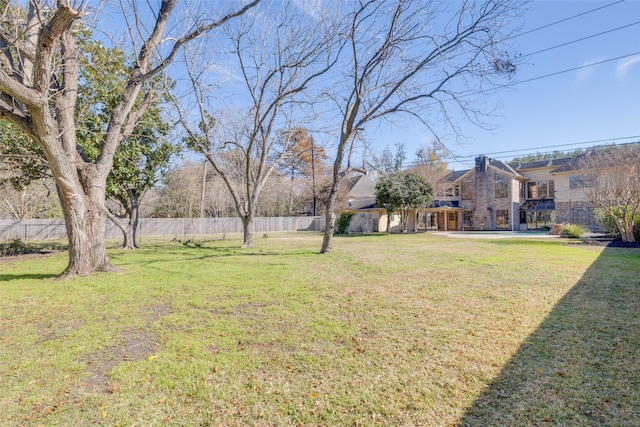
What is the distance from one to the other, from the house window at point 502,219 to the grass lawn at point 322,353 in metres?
22.8

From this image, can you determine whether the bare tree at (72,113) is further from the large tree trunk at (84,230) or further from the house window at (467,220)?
the house window at (467,220)

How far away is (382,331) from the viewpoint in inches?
151

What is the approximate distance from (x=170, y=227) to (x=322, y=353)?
80.8 feet

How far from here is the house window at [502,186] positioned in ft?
86.8

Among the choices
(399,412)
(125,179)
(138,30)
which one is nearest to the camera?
(399,412)

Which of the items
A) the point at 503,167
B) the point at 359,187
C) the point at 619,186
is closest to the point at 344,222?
the point at 359,187

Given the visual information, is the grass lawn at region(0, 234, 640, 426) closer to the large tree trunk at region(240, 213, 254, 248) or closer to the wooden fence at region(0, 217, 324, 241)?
the large tree trunk at region(240, 213, 254, 248)

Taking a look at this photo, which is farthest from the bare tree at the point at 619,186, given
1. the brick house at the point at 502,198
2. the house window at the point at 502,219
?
the house window at the point at 502,219

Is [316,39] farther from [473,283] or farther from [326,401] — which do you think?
[326,401]

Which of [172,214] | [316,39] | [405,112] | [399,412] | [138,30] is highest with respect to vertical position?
[316,39]

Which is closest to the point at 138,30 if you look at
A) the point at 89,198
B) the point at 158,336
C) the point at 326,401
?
the point at 89,198

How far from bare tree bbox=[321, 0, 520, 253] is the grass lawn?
5.44m

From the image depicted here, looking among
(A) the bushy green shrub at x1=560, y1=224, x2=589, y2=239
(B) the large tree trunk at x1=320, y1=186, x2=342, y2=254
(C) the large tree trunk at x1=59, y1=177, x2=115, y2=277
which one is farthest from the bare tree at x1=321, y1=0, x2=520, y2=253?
(A) the bushy green shrub at x1=560, y1=224, x2=589, y2=239

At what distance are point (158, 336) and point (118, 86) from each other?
819cm
